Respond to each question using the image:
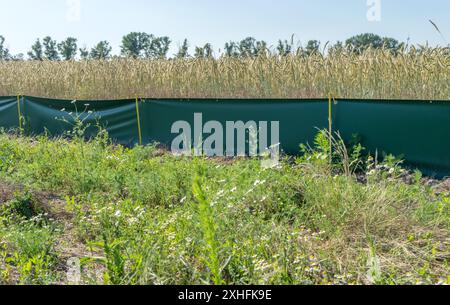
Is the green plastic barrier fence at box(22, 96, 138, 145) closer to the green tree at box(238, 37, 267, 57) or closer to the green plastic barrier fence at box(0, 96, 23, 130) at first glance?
the green plastic barrier fence at box(0, 96, 23, 130)

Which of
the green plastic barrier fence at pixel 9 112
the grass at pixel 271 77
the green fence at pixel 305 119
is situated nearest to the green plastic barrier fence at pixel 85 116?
the green fence at pixel 305 119

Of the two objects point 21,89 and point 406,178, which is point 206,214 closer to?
point 406,178

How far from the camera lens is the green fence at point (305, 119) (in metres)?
6.96

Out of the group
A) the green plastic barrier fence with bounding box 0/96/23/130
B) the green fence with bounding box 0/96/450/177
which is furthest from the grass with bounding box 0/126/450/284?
the green plastic barrier fence with bounding box 0/96/23/130

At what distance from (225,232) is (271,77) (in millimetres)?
6711

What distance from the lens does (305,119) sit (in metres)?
7.86

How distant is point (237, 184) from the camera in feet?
19.5

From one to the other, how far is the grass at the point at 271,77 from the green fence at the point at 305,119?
1.77 metres

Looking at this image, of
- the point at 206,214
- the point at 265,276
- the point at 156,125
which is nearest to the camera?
the point at 206,214

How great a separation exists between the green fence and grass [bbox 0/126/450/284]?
1.95 ft

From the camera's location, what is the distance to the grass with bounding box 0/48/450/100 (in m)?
8.83

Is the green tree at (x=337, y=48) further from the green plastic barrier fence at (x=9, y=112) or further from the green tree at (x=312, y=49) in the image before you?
the green plastic barrier fence at (x=9, y=112)

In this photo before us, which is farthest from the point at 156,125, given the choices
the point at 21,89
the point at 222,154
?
the point at 21,89

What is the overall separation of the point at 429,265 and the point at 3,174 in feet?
17.6
